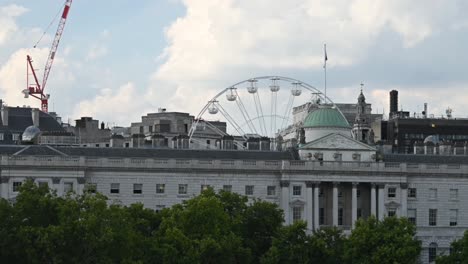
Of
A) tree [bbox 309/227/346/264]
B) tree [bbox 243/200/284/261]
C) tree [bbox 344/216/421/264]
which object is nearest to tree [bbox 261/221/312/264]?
tree [bbox 309/227/346/264]

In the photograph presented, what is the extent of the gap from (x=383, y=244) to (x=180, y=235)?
22560 mm

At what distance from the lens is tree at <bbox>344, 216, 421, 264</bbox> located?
188750 mm

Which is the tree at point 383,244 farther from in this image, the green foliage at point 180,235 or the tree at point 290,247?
the tree at point 290,247

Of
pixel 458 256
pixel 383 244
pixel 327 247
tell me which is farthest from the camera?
pixel 327 247

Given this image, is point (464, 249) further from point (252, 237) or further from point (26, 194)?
point (26, 194)

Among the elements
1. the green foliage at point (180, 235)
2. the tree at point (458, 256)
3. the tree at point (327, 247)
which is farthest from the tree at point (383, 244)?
the tree at point (458, 256)

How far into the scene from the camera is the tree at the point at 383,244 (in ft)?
619

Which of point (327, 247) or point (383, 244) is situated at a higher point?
point (383, 244)

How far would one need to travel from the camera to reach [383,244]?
191m

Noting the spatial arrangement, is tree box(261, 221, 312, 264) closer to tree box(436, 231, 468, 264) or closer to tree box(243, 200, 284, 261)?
tree box(243, 200, 284, 261)

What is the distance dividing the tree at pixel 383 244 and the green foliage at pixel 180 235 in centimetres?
10

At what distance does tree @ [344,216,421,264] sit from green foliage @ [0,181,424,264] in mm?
103

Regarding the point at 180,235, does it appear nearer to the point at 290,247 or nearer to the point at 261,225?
the point at 290,247

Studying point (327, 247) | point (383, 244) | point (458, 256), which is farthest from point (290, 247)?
point (458, 256)
